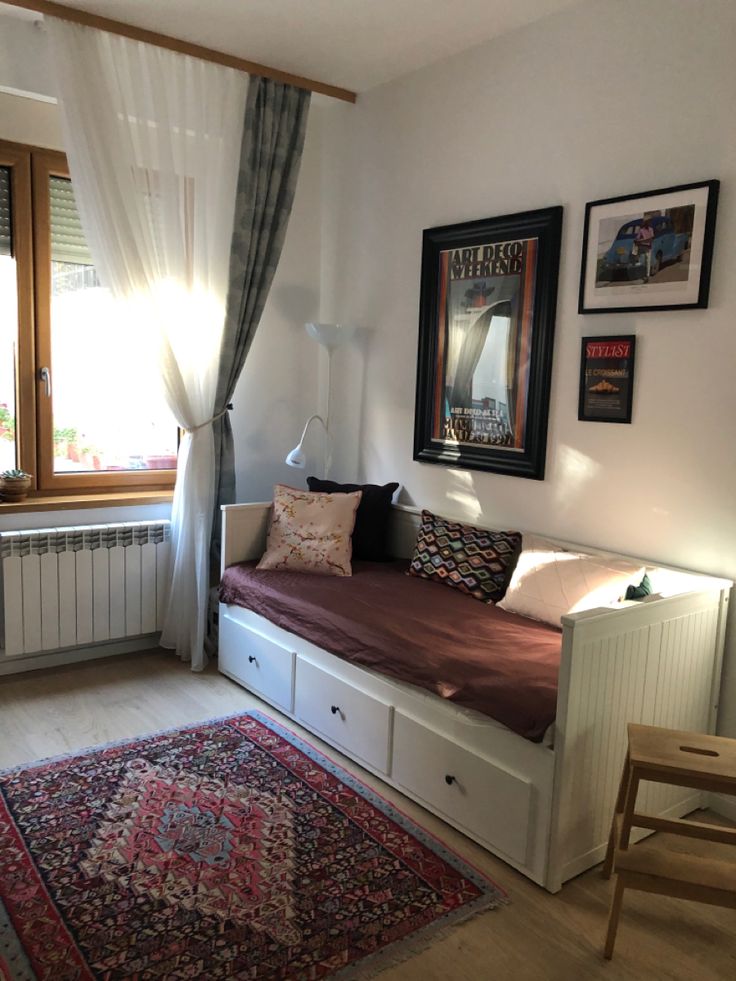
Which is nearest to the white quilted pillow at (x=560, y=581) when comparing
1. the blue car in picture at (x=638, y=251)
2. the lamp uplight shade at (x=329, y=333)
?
the blue car in picture at (x=638, y=251)

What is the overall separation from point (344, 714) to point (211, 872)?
81cm

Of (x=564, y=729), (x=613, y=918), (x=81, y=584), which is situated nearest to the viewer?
(x=613, y=918)

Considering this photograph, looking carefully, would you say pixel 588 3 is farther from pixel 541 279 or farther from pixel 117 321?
pixel 117 321

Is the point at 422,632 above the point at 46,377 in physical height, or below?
below

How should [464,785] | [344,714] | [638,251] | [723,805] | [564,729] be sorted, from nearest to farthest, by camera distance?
1. [564,729]
2. [464,785]
3. [723,805]
4. [638,251]
5. [344,714]

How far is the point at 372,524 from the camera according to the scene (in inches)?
146

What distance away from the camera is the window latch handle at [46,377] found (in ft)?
11.9

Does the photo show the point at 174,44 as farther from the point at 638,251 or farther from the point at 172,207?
the point at 638,251

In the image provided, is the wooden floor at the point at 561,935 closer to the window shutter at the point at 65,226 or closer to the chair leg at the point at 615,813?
the chair leg at the point at 615,813

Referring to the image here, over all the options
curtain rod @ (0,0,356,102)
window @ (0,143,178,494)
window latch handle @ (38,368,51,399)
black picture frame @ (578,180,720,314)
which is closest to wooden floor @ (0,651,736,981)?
window @ (0,143,178,494)

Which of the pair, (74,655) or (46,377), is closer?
(46,377)

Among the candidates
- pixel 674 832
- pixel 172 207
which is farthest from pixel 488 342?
pixel 674 832

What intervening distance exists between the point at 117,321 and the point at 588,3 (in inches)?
92.5

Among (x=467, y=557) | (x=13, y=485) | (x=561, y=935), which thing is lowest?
(x=561, y=935)
